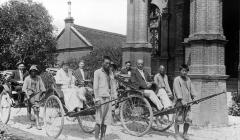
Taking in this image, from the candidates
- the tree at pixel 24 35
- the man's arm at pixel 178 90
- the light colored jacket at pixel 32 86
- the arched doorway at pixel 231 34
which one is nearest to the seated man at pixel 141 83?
the man's arm at pixel 178 90

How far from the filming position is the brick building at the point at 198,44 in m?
9.64

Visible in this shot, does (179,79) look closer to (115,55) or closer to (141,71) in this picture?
(141,71)

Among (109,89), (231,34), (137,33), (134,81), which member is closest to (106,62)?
(109,89)

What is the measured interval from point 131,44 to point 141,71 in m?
5.03

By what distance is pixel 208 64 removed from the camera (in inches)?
383

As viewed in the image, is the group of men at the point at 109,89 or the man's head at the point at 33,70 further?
the man's head at the point at 33,70

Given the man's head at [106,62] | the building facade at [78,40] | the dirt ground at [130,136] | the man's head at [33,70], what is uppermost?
the building facade at [78,40]

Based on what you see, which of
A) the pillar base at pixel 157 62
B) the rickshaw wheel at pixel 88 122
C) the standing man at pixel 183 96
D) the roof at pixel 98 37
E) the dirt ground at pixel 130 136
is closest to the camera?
the standing man at pixel 183 96

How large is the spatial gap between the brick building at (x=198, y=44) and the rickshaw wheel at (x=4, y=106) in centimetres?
535

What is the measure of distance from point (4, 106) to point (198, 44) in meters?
6.22

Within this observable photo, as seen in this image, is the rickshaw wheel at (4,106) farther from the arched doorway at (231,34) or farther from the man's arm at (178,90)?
the arched doorway at (231,34)

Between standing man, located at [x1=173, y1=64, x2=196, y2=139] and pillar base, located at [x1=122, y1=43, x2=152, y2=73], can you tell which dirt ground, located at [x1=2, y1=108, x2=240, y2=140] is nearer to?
standing man, located at [x1=173, y1=64, x2=196, y2=139]

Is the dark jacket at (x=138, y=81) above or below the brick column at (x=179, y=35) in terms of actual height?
below

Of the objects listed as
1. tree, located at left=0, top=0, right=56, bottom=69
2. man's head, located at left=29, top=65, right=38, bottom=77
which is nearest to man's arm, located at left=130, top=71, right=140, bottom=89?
man's head, located at left=29, top=65, right=38, bottom=77
